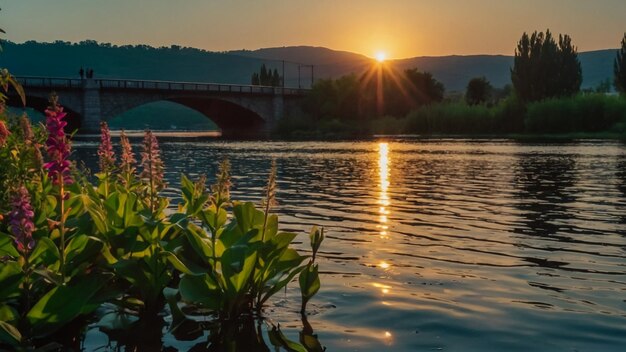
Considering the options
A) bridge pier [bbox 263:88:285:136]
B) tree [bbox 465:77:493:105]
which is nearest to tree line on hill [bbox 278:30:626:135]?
tree [bbox 465:77:493:105]

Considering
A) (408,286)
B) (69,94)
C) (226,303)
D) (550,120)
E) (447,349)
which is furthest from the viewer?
(69,94)

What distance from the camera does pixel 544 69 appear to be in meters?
80.1

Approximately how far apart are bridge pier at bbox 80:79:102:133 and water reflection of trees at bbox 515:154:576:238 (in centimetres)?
6426

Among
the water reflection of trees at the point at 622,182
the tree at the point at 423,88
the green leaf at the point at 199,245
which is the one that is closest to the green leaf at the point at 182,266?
the green leaf at the point at 199,245

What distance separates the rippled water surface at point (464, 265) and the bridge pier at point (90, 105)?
69348mm

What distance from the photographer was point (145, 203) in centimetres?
838

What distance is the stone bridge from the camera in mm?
89188

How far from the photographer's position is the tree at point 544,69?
79963mm

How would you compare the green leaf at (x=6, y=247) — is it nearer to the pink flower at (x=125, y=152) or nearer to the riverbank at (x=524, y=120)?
the pink flower at (x=125, y=152)

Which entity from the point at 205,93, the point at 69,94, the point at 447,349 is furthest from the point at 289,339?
the point at 205,93

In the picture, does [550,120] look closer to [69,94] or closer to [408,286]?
[69,94]

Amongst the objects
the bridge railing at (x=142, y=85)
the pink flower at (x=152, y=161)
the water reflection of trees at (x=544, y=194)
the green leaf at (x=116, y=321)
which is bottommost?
the water reflection of trees at (x=544, y=194)

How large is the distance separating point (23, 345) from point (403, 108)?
102m

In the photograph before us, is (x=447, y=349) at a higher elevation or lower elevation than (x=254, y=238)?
lower
